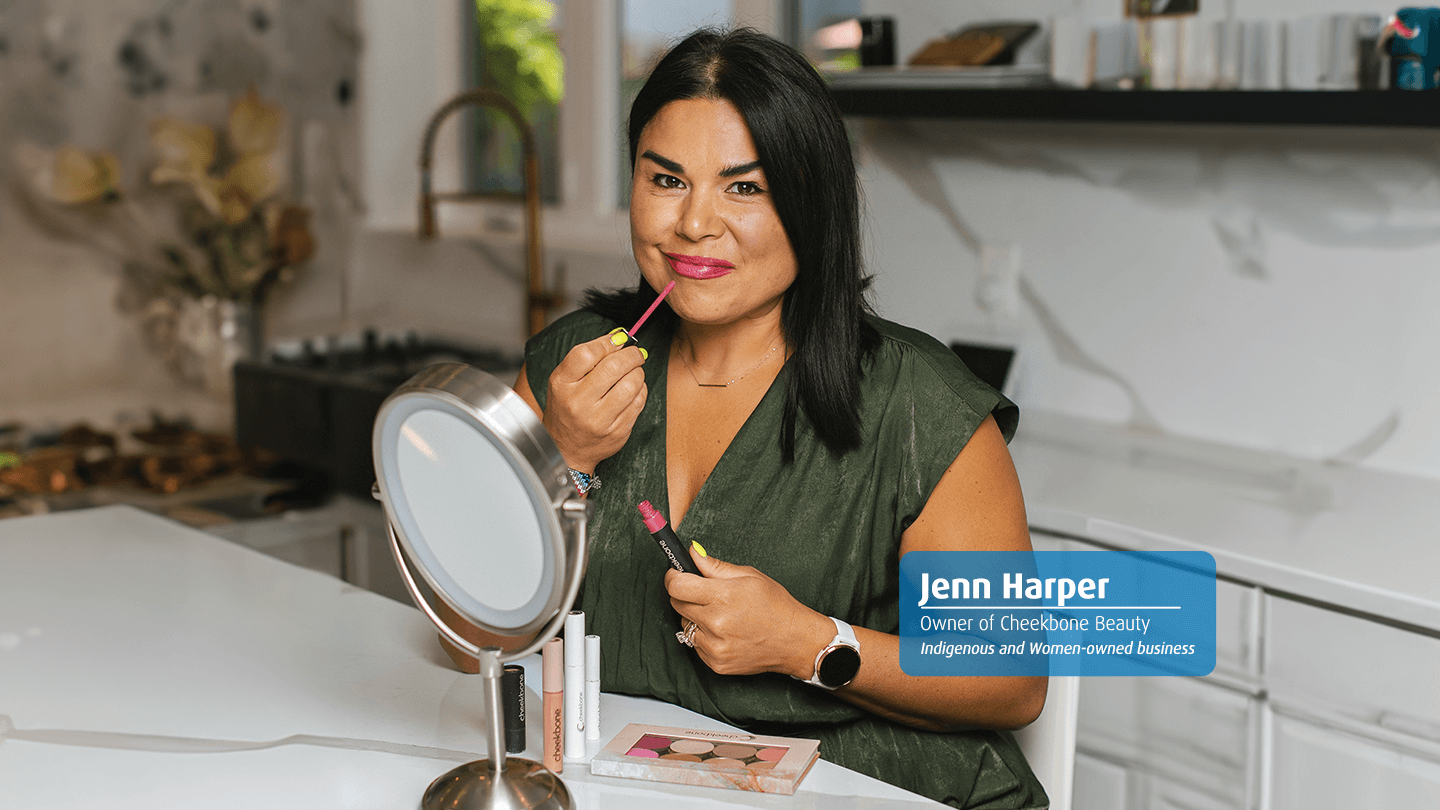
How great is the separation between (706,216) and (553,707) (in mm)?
491

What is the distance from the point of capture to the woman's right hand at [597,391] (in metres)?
1.16

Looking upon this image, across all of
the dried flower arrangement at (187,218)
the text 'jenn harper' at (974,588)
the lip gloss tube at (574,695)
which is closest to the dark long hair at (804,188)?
the text 'jenn harper' at (974,588)

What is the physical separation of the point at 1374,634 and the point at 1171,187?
0.90m

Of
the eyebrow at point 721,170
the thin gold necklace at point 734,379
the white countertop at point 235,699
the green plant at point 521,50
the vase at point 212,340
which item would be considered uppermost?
the green plant at point 521,50

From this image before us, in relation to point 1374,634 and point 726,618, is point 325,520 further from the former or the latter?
point 1374,634

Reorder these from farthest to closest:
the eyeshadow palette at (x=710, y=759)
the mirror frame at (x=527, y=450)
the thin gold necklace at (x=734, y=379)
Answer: the thin gold necklace at (x=734, y=379) < the eyeshadow palette at (x=710, y=759) < the mirror frame at (x=527, y=450)

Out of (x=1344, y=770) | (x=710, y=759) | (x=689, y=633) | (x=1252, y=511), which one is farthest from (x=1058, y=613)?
(x=710, y=759)

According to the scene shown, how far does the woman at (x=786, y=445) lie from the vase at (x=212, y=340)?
1.83 m

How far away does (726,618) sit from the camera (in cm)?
106

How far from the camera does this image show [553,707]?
958 millimetres

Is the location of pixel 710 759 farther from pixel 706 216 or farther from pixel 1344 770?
pixel 1344 770

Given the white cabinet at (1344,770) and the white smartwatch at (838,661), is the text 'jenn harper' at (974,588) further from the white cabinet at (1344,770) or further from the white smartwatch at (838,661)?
the white cabinet at (1344,770)

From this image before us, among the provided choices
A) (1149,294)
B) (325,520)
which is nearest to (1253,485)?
(1149,294)

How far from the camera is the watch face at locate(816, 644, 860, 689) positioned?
1.13m
